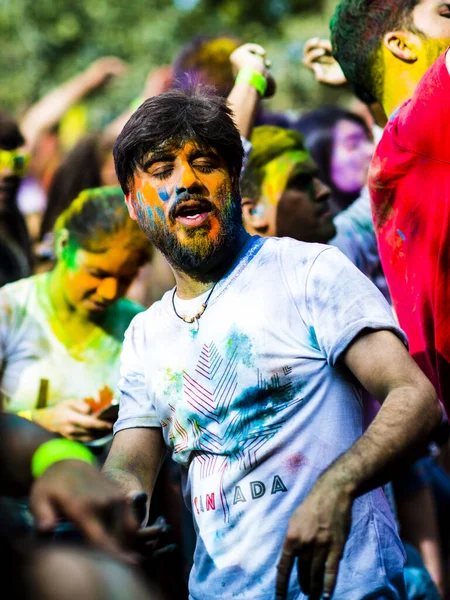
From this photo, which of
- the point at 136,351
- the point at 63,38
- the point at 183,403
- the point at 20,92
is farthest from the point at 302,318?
the point at 63,38

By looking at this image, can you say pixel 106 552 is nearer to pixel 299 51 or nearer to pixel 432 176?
pixel 432 176

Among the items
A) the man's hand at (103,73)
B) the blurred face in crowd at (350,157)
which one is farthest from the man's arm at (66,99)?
the blurred face in crowd at (350,157)

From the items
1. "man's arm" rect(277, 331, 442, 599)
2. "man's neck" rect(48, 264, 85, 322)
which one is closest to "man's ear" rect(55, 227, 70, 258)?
"man's neck" rect(48, 264, 85, 322)

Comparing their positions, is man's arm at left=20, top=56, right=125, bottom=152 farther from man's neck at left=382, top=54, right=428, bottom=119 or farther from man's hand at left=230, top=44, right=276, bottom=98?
man's neck at left=382, top=54, right=428, bottom=119

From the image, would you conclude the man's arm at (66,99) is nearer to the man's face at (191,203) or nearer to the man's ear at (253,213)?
the man's ear at (253,213)

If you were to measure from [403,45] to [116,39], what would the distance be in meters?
14.0

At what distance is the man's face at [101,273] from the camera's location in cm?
420

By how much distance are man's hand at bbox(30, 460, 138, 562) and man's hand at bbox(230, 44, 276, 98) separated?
2723 millimetres

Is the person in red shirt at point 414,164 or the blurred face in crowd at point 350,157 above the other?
the person in red shirt at point 414,164

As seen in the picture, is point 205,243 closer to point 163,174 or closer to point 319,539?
point 163,174

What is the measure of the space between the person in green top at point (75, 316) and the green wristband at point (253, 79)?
2.44ft

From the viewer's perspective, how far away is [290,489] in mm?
2461

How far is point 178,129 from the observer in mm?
2781

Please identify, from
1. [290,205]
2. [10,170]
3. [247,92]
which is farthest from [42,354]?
[10,170]
